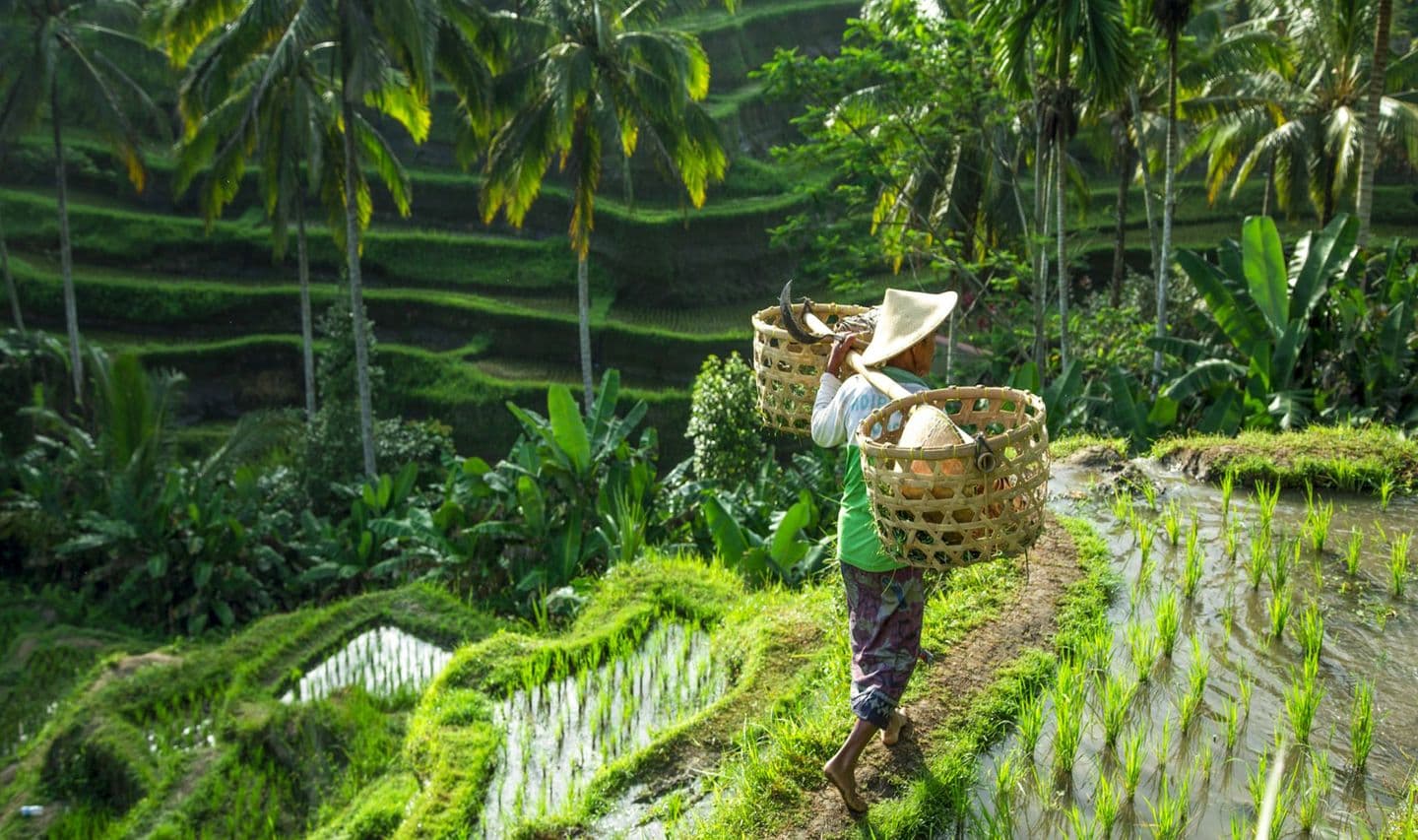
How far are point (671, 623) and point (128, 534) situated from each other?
7721 mm

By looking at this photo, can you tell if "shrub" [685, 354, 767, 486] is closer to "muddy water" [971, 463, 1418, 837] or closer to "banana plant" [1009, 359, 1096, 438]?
"banana plant" [1009, 359, 1096, 438]

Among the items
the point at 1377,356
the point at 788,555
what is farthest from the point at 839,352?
the point at 1377,356

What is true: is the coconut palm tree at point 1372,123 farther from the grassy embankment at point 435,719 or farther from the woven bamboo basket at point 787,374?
the woven bamboo basket at point 787,374

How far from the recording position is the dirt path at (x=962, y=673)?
3.34m

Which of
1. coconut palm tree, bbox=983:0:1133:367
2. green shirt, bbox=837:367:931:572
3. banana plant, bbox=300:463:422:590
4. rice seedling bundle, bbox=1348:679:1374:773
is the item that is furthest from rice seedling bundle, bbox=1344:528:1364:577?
banana plant, bbox=300:463:422:590

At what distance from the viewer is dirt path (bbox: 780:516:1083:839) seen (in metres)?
3.34

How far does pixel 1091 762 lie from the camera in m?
3.39

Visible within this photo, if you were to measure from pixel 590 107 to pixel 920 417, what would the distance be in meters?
12.0

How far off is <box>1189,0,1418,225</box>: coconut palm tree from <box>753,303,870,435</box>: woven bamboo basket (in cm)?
1260

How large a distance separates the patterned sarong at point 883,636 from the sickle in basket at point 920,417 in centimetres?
51

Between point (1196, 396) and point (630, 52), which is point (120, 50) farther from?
point (1196, 396)

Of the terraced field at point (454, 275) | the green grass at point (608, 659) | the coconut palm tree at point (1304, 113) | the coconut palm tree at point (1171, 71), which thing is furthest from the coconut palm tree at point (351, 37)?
the coconut palm tree at point (1304, 113)

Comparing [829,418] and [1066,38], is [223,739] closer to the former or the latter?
[829,418]

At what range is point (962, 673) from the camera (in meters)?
3.97
